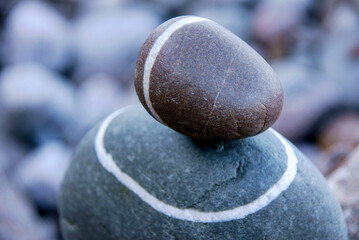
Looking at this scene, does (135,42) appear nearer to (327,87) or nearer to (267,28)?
(267,28)

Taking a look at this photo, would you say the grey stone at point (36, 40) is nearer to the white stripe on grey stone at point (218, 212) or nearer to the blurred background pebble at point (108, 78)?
the blurred background pebble at point (108, 78)

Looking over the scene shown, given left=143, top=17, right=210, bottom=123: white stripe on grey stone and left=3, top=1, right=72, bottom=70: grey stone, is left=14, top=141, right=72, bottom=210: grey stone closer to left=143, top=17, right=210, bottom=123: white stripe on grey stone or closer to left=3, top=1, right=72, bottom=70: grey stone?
left=3, top=1, right=72, bottom=70: grey stone

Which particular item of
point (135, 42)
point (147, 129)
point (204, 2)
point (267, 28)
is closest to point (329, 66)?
point (267, 28)

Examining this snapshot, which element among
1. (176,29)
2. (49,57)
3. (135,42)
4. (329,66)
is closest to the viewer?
(176,29)

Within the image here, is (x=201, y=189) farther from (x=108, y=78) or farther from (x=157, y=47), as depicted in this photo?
(x=108, y=78)

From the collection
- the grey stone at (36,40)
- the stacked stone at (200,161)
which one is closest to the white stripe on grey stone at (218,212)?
the stacked stone at (200,161)

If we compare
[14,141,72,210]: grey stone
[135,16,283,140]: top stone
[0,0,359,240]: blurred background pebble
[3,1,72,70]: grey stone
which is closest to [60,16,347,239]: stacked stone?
[135,16,283,140]: top stone
